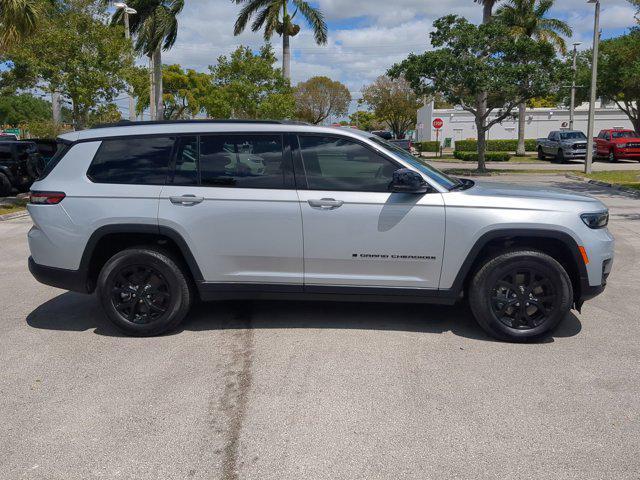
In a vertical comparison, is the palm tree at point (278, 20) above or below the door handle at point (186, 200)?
above

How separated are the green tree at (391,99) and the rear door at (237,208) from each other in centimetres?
6521

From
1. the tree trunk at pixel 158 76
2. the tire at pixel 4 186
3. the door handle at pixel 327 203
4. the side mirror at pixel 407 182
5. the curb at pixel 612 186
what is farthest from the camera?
the tree trunk at pixel 158 76

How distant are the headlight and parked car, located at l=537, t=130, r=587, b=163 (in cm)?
2929

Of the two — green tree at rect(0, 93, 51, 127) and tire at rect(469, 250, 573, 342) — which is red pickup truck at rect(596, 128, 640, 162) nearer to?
tire at rect(469, 250, 573, 342)

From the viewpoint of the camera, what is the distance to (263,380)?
4.51 meters

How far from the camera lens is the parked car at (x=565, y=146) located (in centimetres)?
3350

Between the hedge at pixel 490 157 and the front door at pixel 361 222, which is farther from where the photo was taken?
the hedge at pixel 490 157

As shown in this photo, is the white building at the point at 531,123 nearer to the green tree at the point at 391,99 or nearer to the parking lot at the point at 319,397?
the green tree at the point at 391,99

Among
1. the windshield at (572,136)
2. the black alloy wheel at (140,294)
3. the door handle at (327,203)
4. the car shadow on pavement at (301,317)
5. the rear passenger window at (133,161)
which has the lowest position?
the car shadow on pavement at (301,317)

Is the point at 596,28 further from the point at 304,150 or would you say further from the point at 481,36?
the point at 304,150

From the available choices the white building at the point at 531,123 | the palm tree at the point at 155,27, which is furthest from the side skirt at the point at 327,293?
the white building at the point at 531,123

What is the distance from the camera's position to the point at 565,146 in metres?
33.8

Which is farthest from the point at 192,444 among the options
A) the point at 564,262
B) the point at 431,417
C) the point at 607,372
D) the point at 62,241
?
the point at 564,262

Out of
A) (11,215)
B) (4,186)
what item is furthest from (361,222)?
(4,186)
